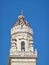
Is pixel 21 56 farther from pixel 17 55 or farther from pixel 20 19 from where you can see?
pixel 20 19

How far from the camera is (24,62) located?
6406 centimetres

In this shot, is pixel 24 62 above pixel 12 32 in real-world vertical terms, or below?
below

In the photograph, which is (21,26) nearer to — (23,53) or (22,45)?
(22,45)

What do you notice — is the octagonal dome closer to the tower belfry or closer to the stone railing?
the tower belfry

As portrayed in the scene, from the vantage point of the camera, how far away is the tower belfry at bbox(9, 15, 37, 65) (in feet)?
211

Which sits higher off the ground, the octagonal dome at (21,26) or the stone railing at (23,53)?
the octagonal dome at (21,26)

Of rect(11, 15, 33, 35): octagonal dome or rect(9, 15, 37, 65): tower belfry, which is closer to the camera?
rect(9, 15, 37, 65): tower belfry

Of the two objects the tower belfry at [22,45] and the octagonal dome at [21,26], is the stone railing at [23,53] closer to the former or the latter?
the tower belfry at [22,45]

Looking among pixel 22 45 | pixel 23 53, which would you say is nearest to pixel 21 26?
pixel 22 45

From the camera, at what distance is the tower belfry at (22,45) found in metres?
64.2

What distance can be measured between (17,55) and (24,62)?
1285 millimetres

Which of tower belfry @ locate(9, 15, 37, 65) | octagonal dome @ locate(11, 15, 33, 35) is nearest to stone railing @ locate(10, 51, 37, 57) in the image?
tower belfry @ locate(9, 15, 37, 65)

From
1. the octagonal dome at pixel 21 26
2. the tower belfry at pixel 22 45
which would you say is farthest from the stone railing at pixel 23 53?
the octagonal dome at pixel 21 26

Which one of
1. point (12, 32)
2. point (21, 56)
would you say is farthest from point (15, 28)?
point (21, 56)
